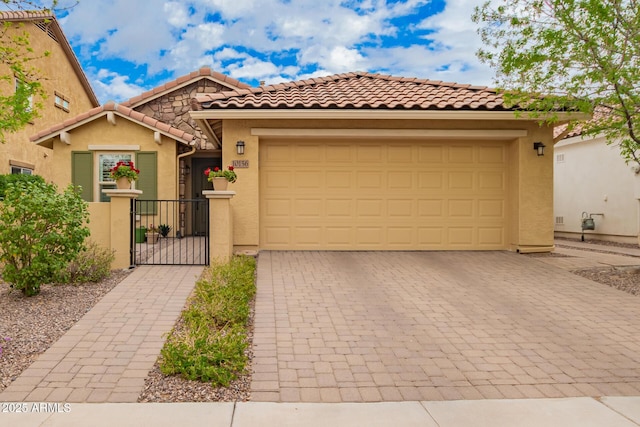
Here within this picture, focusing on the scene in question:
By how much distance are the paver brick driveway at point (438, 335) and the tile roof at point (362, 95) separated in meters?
3.53

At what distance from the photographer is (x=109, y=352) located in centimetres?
436

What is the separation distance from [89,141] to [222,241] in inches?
272

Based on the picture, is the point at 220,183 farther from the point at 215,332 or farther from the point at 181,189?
the point at 181,189

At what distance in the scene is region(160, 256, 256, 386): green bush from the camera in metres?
3.77

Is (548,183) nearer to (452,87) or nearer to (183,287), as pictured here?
(452,87)

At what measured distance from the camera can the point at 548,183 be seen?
10117 millimetres

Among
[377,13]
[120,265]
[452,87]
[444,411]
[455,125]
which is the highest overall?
[377,13]

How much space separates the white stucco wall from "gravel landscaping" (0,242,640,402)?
7270mm

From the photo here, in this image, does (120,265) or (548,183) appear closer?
(120,265)

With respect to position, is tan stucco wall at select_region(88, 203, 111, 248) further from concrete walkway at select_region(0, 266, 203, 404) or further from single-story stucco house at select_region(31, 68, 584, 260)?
single-story stucco house at select_region(31, 68, 584, 260)

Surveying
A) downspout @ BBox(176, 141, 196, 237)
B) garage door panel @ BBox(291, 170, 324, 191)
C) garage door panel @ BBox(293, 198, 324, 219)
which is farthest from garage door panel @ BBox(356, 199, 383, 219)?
downspout @ BBox(176, 141, 196, 237)

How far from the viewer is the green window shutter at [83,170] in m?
12.4

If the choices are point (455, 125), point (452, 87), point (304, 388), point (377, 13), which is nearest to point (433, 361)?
point (304, 388)

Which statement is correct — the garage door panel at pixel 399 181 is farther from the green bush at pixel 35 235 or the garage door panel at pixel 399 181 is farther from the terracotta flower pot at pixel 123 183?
the green bush at pixel 35 235
